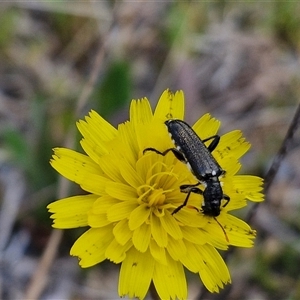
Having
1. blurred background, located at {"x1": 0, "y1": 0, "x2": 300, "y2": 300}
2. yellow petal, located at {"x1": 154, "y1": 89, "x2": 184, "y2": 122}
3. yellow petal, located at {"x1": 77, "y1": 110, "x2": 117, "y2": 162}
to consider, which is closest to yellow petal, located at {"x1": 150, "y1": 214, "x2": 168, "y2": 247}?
yellow petal, located at {"x1": 77, "y1": 110, "x2": 117, "y2": 162}

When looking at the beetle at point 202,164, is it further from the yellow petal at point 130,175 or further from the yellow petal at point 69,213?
the yellow petal at point 69,213

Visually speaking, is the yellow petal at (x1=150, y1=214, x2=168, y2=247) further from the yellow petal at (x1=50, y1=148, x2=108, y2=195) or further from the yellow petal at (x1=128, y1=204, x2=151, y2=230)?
the yellow petal at (x1=50, y1=148, x2=108, y2=195)

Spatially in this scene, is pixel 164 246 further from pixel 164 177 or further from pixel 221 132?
pixel 221 132

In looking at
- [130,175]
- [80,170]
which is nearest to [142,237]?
[130,175]

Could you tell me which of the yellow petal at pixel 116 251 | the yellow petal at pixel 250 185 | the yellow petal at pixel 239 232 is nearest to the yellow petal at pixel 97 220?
the yellow petal at pixel 116 251

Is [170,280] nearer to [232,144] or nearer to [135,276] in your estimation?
[135,276]

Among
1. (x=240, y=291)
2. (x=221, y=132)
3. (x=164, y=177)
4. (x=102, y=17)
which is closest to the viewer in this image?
(x=164, y=177)

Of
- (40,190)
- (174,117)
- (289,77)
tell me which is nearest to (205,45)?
(289,77)
